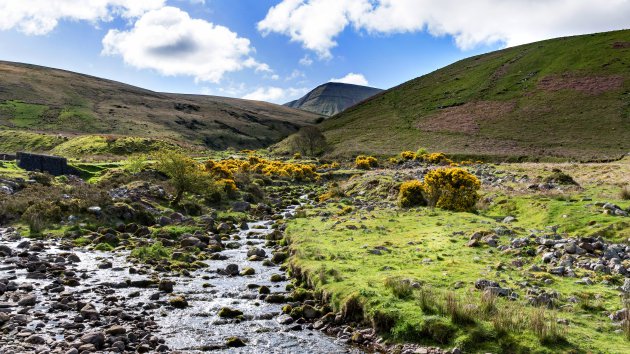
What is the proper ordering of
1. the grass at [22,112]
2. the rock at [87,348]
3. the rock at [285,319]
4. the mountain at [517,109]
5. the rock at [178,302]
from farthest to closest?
1. the grass at [22,112]
2. the mountain at [517,109]
3. the rock at [178,302]
4. the rock at [285,319]
5. the rock at [87,348]

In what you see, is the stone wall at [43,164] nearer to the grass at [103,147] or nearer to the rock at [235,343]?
the grass at [103,147]

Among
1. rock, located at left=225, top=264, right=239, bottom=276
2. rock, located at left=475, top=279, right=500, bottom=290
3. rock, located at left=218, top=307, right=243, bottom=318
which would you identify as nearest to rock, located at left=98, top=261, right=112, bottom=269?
rock, located at left=225, top=264, right=239, bottom=276

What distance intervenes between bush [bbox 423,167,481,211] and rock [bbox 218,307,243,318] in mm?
22082

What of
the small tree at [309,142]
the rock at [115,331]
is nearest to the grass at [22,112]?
the small tree at [309,142]

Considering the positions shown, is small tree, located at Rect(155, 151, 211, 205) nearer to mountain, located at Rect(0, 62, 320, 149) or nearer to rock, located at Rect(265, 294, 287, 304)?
rock, located at Rect(265, 294, 287, 304)

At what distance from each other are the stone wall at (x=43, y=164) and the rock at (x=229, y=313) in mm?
44856

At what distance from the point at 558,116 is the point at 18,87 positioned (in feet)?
623

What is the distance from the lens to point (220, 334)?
16.5 meters

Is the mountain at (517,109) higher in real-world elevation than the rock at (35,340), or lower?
higher

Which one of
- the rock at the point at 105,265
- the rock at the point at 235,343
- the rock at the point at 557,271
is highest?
the rock at the point at 557,271

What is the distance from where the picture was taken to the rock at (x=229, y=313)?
18328 mm

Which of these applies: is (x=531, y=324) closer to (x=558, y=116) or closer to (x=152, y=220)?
(x=152, y=220)

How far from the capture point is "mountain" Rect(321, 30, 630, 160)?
312ft

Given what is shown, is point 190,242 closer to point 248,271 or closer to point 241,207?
point 248,271
